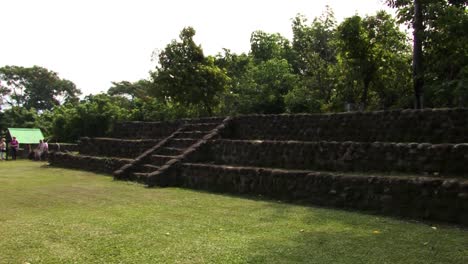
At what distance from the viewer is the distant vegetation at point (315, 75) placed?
1261 cm

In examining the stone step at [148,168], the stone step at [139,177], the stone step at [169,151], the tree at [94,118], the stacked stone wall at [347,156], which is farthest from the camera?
the tree at [94,118]

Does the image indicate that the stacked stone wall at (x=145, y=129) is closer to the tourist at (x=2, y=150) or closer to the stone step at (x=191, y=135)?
the stone step at (x=191, y=135)

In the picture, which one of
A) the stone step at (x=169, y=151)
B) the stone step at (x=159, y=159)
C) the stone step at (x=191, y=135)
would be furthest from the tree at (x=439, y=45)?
the stone step at (x=159, y=159)

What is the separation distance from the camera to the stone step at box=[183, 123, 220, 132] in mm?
15058

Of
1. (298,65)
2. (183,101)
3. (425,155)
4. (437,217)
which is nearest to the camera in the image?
(437,217)

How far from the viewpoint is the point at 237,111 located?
23.7m

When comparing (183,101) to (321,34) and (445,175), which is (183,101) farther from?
(445,175)

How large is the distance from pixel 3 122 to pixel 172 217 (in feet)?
134

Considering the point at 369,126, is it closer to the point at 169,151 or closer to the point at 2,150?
the point at 169,151

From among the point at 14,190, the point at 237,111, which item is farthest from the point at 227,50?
the point at 14,190

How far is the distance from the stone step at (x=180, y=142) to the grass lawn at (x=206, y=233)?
4.76m

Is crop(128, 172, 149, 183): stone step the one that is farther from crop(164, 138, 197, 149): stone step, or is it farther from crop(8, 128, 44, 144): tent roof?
crop(8, 128, 44, 144): tent roof

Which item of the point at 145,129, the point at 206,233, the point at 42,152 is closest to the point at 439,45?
the point at 206,233

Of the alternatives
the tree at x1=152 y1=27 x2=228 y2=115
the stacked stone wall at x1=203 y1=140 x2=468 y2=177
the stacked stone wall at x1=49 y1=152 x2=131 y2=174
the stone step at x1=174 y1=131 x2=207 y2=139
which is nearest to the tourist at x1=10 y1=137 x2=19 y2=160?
the stacked stone wall at x1=49 y1=152 x2=131 y2=174
